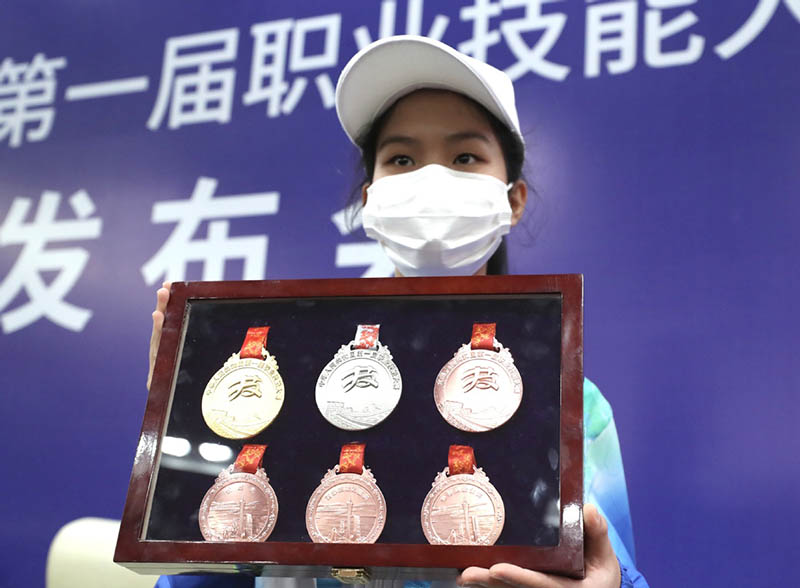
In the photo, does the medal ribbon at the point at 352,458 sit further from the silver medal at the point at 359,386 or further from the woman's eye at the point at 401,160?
the woman's eye at the point at 401,160

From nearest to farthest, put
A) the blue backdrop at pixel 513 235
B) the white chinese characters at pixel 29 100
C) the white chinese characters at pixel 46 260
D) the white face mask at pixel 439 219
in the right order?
the white face mask at pixel 439 219, the blue backdrop at pixel 513 235, the white chinese characters at pixel 46 260, the white chinese characters at pixel 29 100

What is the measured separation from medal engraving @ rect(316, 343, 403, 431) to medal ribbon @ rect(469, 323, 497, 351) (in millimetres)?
77

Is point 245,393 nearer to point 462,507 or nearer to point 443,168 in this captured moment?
point 462,507

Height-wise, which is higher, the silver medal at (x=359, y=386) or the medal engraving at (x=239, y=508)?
the silver medal at (x=359, y=386)

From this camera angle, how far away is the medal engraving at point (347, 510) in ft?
2.61

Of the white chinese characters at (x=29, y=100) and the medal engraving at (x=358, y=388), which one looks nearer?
the medal engraving at (x=358, y=388)

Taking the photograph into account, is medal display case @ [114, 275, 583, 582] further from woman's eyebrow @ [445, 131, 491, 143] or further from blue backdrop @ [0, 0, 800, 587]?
blue backdrop @ [0, 0, 800, 587]

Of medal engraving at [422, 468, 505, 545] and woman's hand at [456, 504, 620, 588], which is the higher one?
medal engraving at [422, 468, 505, 545]

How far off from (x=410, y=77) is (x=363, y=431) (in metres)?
0.53

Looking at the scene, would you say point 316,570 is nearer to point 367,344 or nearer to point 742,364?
point 367,344

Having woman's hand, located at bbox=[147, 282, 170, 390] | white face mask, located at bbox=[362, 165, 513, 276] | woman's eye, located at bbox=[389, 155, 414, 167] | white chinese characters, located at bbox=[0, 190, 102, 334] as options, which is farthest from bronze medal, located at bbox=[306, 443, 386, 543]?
white chinese characters, located at bbox=[0, 190, 102, 334]

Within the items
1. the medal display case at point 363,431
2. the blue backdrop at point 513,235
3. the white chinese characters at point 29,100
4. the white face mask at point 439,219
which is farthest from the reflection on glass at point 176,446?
the white chinese characters at point 29,100

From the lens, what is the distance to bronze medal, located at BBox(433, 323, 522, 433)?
82 cm

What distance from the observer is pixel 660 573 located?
54.8 inches
